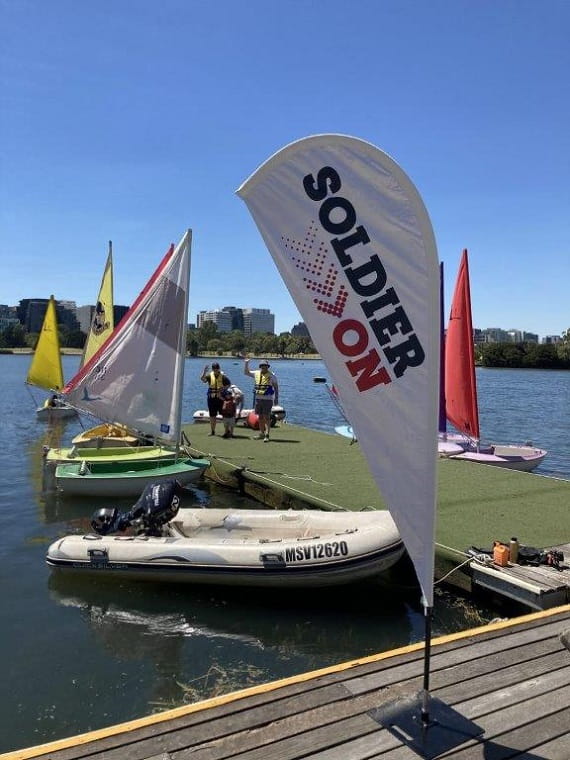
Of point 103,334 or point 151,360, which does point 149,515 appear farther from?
point 103,334

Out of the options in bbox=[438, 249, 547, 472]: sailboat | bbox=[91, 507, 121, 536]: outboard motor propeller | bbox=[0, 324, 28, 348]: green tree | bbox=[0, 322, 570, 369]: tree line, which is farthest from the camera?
bbox=[0, 324, 28, 348]: green tree

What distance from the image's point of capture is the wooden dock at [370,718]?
350 cm

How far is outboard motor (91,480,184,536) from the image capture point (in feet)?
27.9

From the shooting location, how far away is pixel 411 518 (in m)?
3.68

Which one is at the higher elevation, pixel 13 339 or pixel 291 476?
pixel 13 339

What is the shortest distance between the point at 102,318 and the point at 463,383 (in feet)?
41.1

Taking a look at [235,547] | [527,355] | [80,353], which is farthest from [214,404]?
[80,353]

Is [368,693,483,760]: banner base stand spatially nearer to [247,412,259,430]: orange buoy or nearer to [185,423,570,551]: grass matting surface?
[185,423,570,551]: grass matting surface

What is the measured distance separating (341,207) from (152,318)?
896 centimetres

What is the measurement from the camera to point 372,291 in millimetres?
3697

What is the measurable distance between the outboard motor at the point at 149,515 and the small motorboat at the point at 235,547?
0.01m

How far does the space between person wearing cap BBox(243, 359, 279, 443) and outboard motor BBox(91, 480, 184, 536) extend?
7.70 m

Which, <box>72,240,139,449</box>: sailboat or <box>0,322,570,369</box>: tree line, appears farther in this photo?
<box>0,322,570,369</box>: tree line

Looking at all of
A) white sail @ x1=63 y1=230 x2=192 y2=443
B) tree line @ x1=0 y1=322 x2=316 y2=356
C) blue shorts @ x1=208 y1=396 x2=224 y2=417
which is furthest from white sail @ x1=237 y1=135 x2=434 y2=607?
tree line @ x1=0 y1=322 x2=316 y2=356
